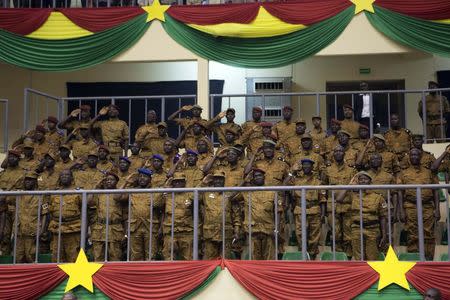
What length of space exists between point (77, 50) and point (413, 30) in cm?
581

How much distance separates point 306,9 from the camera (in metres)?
12.7

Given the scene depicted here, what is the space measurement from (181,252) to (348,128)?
13.1 feet

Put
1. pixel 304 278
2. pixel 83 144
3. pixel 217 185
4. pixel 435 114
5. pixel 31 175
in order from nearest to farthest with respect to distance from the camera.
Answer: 1. pixel 304 278
2. pixel 217 185
3. pixel 31 175
4. pixel 83 144
5. pixel 435 114

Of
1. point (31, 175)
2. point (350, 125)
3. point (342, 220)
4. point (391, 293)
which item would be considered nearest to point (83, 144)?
point (31, 175)

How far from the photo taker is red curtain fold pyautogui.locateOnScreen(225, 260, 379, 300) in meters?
8.03

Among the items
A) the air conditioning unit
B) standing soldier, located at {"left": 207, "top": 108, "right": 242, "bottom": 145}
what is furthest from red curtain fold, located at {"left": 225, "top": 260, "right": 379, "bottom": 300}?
the air conditioning unit

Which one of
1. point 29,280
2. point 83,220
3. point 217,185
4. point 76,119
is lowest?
point 29,280

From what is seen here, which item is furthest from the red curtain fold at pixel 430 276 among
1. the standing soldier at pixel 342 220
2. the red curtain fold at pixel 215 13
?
the red curtain fold at pixel 215 13

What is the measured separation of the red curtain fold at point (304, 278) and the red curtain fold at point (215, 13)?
5.80 m

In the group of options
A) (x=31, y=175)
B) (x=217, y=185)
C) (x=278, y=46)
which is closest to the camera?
(x=217, y=185)

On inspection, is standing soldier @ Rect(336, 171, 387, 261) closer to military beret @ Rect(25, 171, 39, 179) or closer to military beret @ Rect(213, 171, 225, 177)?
military beret @ Rect(213, 171, 225, 177)

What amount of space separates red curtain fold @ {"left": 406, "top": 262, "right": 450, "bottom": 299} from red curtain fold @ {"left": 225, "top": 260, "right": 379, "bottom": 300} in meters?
0.41

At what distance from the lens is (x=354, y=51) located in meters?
12.7

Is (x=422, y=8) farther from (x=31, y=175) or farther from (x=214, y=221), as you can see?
(x=31, y=175)
